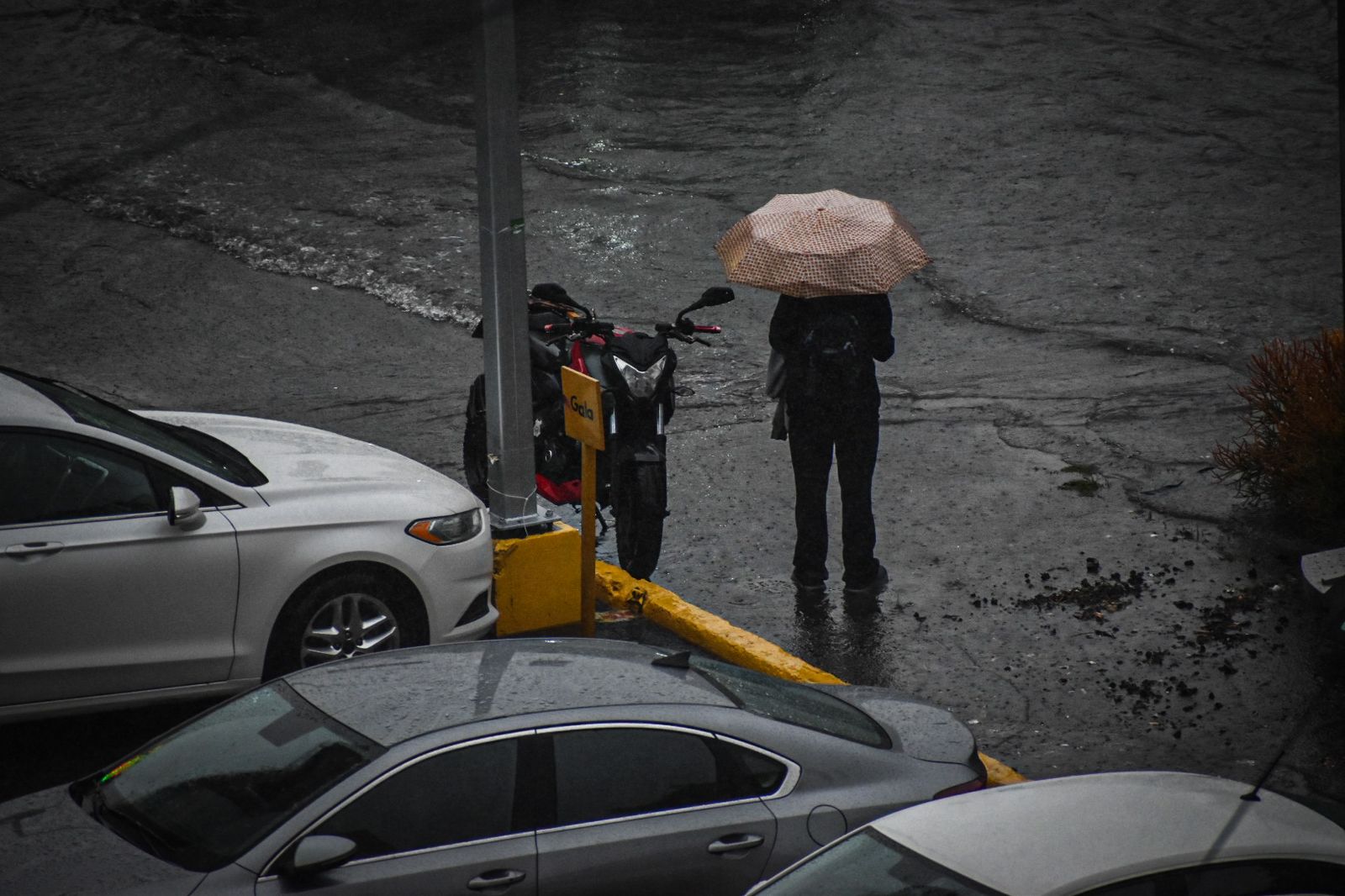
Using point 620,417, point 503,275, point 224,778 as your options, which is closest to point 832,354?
point 620,417

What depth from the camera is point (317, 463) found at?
725 centimetres

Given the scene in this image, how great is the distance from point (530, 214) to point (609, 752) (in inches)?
458

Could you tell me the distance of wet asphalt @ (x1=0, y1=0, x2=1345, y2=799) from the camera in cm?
770

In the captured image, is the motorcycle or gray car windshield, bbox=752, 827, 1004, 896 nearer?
gray car windshield, bbox=752, 827, 1004, 896

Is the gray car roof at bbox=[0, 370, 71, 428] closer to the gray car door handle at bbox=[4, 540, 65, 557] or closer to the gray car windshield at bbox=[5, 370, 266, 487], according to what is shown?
the gray car windshield at bbox=[5, 370, 266, 487]

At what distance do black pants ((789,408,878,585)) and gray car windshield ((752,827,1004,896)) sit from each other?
13.9 feet

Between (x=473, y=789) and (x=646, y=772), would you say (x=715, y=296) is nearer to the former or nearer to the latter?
(x=646, y=772)

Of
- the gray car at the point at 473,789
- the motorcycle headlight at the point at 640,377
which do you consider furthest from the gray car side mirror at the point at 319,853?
the motorcycle headlight at the point at 640,377

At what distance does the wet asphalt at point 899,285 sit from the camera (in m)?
7.70

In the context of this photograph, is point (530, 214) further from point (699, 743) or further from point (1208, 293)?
point (699, 743)

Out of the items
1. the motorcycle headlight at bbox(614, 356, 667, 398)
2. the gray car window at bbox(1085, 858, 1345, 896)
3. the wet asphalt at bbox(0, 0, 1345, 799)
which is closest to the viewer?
the gray car window at bbox(1085, 858, 1345, 896)

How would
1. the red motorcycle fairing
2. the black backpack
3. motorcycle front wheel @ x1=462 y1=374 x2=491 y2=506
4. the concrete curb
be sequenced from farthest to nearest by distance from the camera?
1. motorcycle front wheel @ x1=462 y1=374 x2=491 y2=506
2. the red motorcycle fairing
3. the black backpack
4. the concrete curb

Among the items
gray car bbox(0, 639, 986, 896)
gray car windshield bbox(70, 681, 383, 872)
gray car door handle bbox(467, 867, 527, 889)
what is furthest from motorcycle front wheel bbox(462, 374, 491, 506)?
gray car door handle bbox(467, 867, 527, 889)

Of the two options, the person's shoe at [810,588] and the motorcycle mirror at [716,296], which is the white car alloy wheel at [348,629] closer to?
the person's shoe at [810,588]
